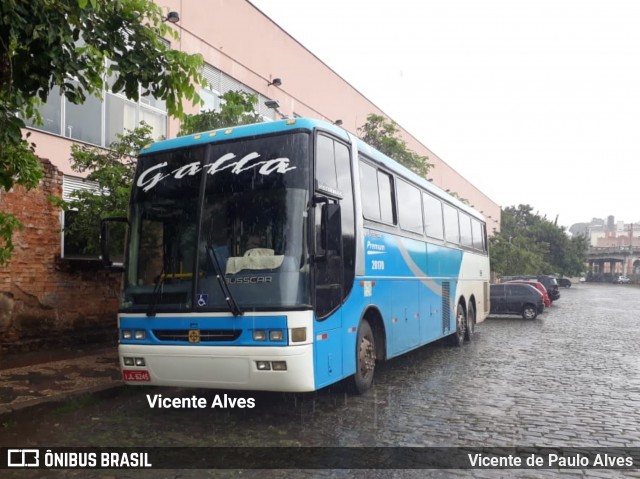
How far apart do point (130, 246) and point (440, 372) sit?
575 centimetres

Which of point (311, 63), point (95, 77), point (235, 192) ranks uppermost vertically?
point (311, 63)

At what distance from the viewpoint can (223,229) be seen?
6.23 metres

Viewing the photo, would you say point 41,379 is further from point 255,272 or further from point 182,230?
point 255,272

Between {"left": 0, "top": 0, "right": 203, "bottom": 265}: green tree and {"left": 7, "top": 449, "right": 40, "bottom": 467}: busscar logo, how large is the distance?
2.20 m

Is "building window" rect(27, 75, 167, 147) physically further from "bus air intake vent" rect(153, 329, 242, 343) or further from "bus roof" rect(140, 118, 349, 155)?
"bus air intake vent" rect(153, 329, 242, 343)

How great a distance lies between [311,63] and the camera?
81.7 feet

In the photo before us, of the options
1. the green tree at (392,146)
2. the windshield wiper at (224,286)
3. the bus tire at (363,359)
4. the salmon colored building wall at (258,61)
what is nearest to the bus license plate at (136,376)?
the windshield wiper at (224,286)

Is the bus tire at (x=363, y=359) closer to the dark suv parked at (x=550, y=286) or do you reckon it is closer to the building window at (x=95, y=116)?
the building window at (x=95, y=116)

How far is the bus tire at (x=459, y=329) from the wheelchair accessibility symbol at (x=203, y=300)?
852 cm

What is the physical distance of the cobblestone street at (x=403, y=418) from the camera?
5.65m

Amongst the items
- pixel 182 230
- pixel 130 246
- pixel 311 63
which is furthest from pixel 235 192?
pixel 311 63

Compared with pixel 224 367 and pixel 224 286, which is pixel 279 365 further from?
pixel 224 286

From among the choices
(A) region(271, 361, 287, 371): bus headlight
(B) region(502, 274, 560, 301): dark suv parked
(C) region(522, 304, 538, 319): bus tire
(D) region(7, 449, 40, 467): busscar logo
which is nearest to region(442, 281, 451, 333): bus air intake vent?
(A) region(271, 361, 287, 371): bus headlight

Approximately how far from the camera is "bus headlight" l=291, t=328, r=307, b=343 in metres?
5.83
